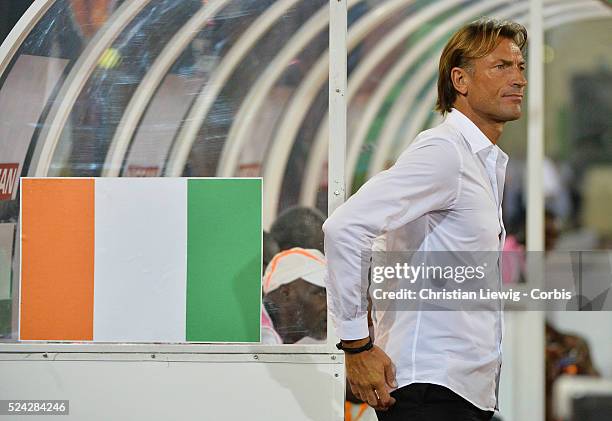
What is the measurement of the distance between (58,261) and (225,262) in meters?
0.52

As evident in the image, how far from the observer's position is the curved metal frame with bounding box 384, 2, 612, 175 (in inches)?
127

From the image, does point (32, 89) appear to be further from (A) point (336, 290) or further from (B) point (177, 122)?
(A) point (336, 290)

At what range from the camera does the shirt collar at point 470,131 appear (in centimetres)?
256

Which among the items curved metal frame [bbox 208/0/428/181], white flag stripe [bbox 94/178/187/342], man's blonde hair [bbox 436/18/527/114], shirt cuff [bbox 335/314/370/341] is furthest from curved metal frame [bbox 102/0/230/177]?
shirt cuff [bbox 335/314/370/341]

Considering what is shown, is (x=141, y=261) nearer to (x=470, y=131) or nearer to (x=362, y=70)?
(x=362, y=70)

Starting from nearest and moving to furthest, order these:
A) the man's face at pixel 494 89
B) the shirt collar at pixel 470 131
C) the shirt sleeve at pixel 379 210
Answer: the shirt sleeve at pixel 379 210 < the shirt collar at pixel 470 131 < the man's face at pixel 494 89

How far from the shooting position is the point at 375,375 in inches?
96.5

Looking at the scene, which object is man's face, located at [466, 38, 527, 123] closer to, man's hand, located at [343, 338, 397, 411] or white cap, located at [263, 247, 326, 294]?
man's hand, located at [343, 338, 397, 411]

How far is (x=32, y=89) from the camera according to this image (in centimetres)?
336

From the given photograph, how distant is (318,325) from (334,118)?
0.61m

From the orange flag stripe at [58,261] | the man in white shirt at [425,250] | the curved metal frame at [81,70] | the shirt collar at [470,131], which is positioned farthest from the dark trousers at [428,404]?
the curved metal frame at [81,70]

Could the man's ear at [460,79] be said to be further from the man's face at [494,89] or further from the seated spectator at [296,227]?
the seated spectator at [296,227]

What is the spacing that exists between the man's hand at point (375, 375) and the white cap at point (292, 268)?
0.74 m

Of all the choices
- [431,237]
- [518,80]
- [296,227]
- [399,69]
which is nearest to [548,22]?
[399,69]
